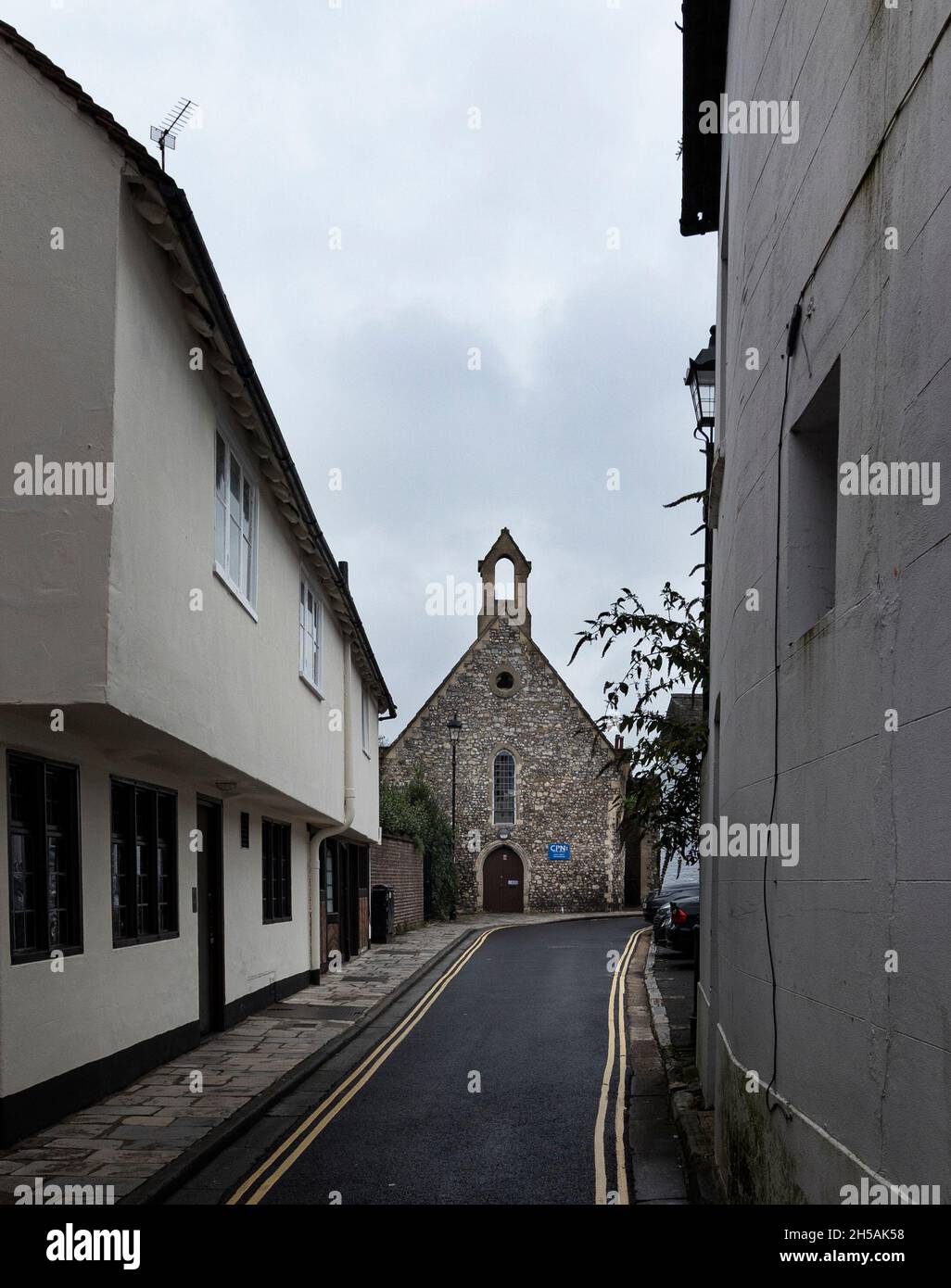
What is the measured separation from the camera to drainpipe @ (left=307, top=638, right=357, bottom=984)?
19547 millimetres

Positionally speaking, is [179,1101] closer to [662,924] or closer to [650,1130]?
[650,1130]

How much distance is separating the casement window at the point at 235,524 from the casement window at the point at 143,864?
6.91ft

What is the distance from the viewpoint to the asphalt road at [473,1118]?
748cm

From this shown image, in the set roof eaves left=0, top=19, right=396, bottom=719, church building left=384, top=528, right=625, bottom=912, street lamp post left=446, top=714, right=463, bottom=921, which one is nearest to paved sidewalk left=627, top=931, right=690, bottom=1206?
roof eaves left=0, top=19, right=396, bottom=719

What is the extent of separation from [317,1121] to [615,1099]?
8.35 ft

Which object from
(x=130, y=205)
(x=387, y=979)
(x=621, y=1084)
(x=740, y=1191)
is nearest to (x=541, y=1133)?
(x=621, y=1084)

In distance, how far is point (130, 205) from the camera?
27.2 feet

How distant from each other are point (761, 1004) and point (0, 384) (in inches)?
235

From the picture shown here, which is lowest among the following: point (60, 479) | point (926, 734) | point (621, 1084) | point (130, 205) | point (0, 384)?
point (621, 1084)

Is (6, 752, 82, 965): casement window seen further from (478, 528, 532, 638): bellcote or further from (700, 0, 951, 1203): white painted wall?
(478, 528, 532, 638): bellcote

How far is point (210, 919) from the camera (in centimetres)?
1409

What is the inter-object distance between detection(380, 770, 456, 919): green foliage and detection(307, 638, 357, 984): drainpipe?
13.5 metres

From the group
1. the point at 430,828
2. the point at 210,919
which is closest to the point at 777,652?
the point at 210,919

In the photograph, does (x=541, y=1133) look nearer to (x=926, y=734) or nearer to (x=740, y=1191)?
(x=740, y=1191)
